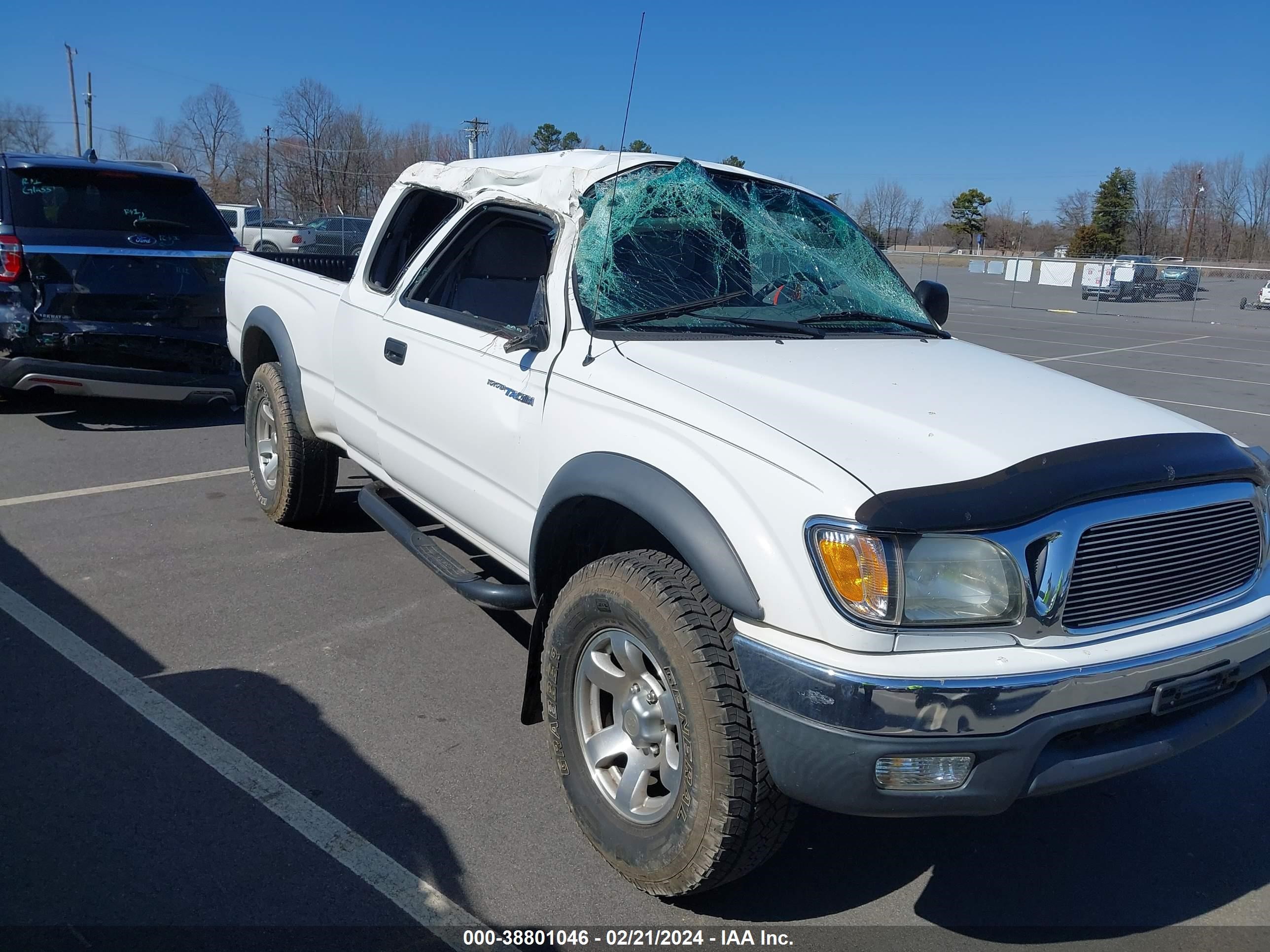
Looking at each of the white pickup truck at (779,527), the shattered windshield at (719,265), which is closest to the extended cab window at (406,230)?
the white pickup truck at (779,527)

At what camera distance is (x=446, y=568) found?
155 inches

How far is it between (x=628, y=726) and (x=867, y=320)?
1846 mm

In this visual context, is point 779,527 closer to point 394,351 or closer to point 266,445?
point 394,351

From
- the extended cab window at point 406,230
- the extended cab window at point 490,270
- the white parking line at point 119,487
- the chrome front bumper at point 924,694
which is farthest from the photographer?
the white parking line at point 119,487

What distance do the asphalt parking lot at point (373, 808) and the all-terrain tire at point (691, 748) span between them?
0.62 feet

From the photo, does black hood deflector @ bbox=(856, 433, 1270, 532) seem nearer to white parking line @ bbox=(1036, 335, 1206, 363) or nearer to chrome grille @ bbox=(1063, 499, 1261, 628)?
chrome grille @ bbox=(1063, 499, 1261, 628)

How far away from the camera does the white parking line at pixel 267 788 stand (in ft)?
9.23

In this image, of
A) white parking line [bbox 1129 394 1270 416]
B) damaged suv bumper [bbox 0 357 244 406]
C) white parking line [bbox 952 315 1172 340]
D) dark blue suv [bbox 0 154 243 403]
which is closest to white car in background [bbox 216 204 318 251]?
white parking line [bbox 952 315 1172 340]

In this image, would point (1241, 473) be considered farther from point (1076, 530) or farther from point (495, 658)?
point (495, 658)

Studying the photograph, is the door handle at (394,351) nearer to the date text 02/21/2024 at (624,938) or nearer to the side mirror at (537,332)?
the side mirror at (537,332)

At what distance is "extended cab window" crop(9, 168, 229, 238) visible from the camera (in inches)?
294

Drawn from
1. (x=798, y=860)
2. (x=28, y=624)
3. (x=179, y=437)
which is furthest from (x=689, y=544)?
(x=179, y=437)

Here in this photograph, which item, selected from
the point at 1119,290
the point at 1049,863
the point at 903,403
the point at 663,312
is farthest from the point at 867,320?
the point at 1119,290

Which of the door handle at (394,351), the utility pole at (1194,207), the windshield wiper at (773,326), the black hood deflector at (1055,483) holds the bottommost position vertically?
the black hood deflector at (1055,483)
